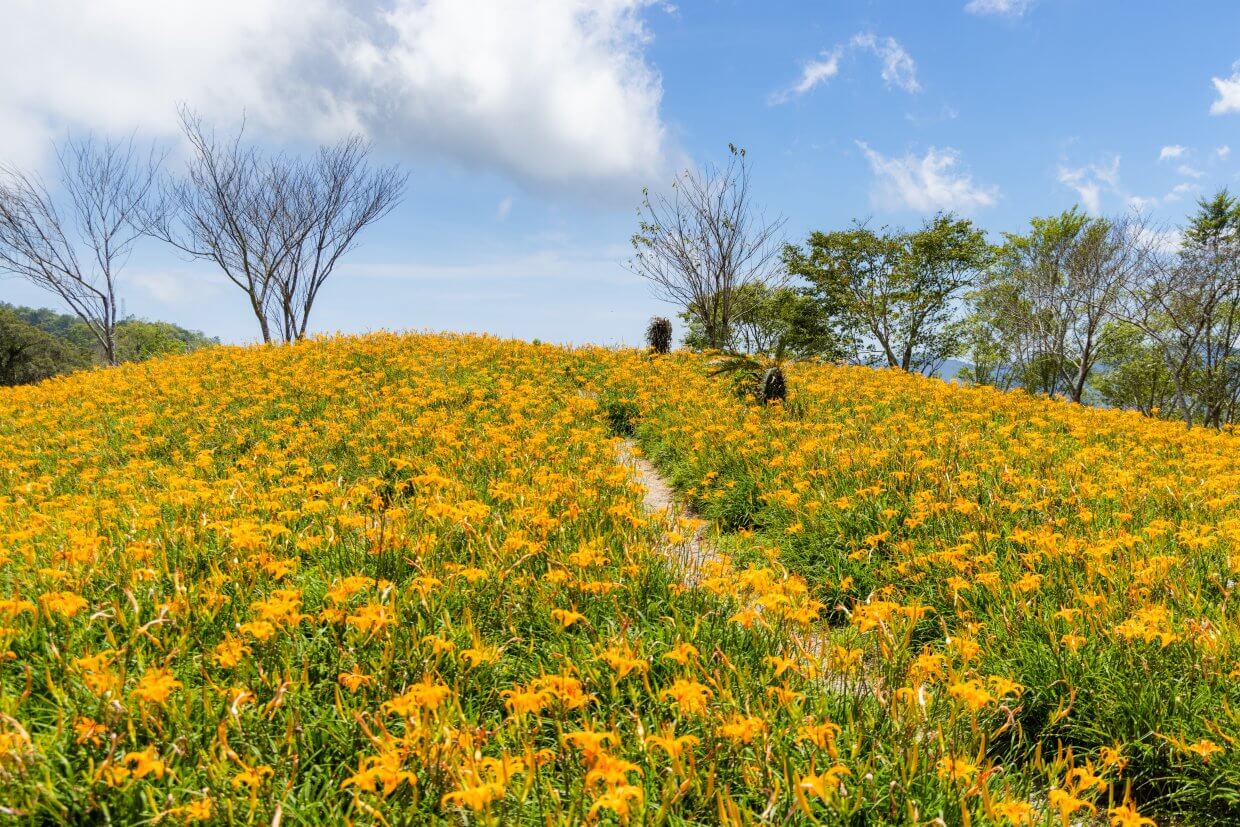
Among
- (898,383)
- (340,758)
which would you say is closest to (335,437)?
(340,758)

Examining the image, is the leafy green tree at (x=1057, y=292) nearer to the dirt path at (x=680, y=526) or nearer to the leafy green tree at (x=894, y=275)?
the leafy green tree at (x=894, y=275)

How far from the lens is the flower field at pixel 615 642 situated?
1978 mm

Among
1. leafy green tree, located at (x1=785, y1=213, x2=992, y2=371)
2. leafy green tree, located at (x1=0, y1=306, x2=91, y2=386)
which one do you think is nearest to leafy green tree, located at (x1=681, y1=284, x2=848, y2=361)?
leafy green tree, located at (x1=785, y1=213, x2=992, y2=371)

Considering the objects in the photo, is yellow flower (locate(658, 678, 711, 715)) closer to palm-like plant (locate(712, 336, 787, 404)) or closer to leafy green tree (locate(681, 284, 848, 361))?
palm-like plant (locate(712, 336, 787, 404))

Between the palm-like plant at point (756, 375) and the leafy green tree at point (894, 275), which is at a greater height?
the leafy green tree at point (894, 275)

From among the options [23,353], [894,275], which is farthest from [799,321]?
[23,353]

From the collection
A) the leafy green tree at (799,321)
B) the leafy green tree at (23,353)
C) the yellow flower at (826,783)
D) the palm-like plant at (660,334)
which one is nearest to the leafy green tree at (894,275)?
the leafy green tree at (799,321)

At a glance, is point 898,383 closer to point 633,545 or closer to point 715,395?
point 715,395

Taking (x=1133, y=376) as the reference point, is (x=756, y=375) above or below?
below

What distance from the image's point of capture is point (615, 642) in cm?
277

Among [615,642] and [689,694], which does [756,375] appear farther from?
[689,694]

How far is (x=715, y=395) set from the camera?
1119cm

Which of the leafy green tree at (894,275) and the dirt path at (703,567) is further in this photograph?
the leafy green tree at (894,275)

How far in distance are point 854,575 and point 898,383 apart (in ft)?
30.6
